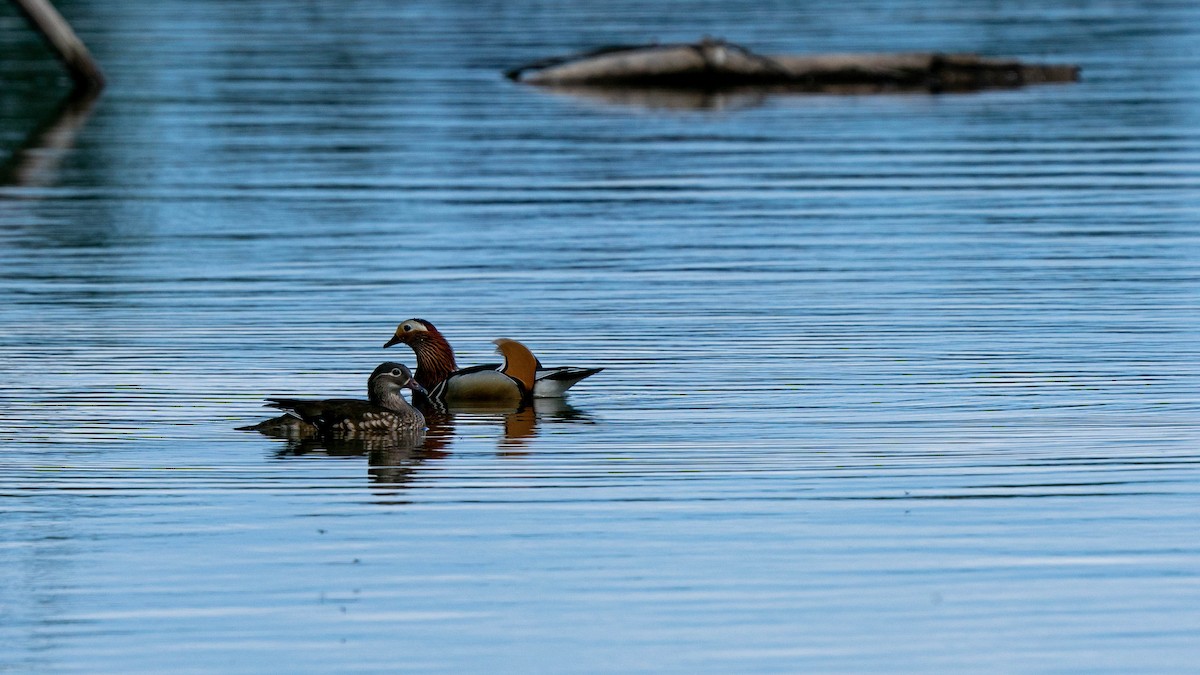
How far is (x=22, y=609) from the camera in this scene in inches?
303

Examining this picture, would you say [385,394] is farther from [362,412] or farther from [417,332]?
[417,332]

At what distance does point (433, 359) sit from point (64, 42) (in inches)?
815

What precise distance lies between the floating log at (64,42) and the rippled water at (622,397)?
3.26m

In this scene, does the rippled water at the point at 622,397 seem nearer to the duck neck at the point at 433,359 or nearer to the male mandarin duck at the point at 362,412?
the male mandarin duck at the point at 362,412

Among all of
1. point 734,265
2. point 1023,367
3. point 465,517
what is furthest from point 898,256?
point 465,517

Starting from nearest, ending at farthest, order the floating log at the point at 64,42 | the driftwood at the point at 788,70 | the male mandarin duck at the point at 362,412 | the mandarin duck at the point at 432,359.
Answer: the male mandarin duck at the point at 362,412, the mandarin duck at the point at 432,359, the floating log at the point at 64,42, the driftwood at the point at 788,70

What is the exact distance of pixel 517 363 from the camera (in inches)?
441

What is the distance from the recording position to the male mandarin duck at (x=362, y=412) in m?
10.3

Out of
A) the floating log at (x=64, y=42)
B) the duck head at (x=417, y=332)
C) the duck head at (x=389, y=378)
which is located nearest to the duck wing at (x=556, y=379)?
the duck head at (x=417, y=332)

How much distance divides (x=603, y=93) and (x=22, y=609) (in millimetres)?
24647

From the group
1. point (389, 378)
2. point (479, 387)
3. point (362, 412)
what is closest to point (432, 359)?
point (479, 387)

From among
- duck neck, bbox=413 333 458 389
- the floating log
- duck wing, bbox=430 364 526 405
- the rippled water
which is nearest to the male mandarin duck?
the rippled water

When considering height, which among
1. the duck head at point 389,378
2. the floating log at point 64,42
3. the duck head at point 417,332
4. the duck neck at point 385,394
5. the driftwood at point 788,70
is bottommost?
the duck neck at point 385,394

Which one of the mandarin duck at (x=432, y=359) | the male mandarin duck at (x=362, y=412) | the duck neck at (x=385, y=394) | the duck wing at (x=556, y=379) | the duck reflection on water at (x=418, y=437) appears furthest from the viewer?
the mandarin duck at (x=432, y=359)
